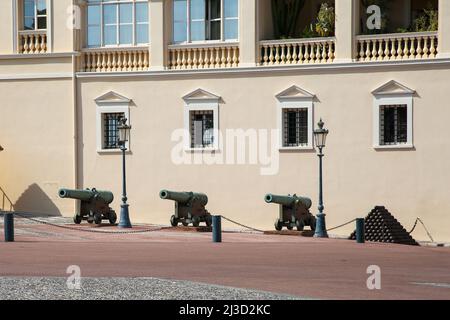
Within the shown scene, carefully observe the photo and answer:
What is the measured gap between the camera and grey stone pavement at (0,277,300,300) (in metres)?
18.9

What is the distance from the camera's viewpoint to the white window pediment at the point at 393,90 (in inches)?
1574

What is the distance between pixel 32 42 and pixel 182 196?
931cm

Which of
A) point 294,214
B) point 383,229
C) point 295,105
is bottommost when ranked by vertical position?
point 383,229

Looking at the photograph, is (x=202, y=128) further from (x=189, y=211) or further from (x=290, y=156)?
(x=189, y=211)

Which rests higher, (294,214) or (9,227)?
(9,227)

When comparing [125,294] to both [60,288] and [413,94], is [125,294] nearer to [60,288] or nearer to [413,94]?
[60,288]

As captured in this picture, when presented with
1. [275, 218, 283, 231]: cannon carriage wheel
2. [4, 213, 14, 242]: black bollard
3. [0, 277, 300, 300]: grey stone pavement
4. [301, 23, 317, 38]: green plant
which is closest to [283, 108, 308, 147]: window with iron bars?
[301, 23, 317, 38]: green plant

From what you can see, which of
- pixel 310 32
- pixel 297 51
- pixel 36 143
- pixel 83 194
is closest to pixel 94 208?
pixel 83 194

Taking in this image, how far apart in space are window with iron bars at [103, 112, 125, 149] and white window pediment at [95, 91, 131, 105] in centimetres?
45

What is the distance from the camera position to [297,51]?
42.0m

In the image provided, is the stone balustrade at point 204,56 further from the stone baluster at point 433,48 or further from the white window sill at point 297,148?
the stone baluster at point 433,48

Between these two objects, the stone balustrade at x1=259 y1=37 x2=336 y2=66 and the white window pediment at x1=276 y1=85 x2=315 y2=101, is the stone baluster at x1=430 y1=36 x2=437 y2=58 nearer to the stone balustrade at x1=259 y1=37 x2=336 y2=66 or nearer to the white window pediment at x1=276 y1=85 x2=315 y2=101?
the stone balustrade at x1=259 y1=37 x2=336 y2=66
